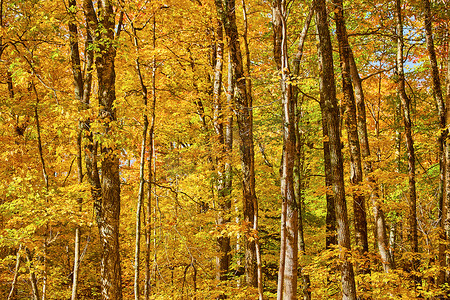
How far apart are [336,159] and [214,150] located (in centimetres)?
423

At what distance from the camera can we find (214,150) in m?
10.2

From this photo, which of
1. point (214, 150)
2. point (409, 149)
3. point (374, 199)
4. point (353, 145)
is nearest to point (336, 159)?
point (353, 145)

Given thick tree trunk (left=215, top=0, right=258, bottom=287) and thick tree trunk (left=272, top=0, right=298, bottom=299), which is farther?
thick tree trunk (left=215, top=0, right=258, bottom=287)

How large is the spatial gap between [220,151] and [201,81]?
4241mm

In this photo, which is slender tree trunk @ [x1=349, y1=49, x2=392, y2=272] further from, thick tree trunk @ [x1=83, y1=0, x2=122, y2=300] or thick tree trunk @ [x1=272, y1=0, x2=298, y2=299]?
thick tree trunk @ [x1=83, y1=0, x2=122, y2=300]

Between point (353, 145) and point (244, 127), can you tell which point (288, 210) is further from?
point (353, 145)

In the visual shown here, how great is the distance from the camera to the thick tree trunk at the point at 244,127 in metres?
6.78

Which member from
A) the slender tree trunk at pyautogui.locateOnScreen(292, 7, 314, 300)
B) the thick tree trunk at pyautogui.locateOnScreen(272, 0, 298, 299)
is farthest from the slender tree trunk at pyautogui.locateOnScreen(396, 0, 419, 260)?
the thick tree trunk at pyautogui.locateOnScreen(272, 0, 298, 299)

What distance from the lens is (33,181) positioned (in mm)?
9852

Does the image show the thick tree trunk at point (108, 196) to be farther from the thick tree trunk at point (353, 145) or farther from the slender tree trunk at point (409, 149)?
the slender tree trunk at point (409, 149)

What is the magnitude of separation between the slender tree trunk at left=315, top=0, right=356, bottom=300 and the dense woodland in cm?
3

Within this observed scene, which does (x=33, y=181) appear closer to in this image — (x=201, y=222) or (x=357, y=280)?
(x=201, y=222)

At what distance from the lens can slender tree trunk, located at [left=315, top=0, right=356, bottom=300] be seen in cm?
655

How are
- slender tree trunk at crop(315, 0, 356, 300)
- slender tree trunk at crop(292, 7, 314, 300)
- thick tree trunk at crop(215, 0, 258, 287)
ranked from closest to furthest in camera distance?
1. slender tree trunk at crop(315, 0, 356, 300)
2. thick tree trunk at crop(215, 0, 258, 287)
3. slender tree trunk at crop(292, 7, 314, 300)
